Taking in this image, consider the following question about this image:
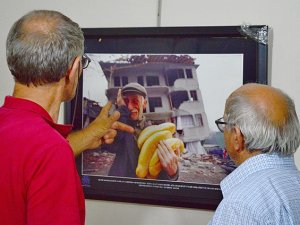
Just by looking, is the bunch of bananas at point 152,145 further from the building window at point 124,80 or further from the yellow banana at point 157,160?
the building window at point 124,80

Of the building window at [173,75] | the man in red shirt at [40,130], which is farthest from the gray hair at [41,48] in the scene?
the building window at [173,75]

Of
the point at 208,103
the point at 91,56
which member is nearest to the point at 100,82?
the point at 91,56

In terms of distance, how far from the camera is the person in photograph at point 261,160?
1136 millimetres

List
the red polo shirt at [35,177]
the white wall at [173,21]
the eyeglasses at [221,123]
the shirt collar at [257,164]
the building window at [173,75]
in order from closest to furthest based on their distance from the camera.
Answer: the red polo shirt at [35,177], the shirt collar at [257,164], the eyeglasses at [221,123], the white wall at [173,21], the building window at [173,75]

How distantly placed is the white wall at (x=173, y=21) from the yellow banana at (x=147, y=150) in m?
0.17

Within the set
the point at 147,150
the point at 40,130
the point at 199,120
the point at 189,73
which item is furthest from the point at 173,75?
the point at 40,130

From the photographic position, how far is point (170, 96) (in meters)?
1.85

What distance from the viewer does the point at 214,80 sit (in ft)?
5.87

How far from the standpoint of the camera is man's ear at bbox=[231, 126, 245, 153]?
131cm

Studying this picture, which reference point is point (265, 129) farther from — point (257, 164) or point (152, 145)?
point (152, 145)

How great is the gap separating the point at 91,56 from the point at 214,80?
1.87 ft

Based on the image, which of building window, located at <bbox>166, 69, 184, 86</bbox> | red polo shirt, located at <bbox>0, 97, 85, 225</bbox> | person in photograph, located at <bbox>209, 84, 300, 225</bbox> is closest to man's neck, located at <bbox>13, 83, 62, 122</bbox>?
red polo shirt, located at <bbox>0, 97, 85, 225</bbox>

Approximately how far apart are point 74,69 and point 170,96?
31.0 inches

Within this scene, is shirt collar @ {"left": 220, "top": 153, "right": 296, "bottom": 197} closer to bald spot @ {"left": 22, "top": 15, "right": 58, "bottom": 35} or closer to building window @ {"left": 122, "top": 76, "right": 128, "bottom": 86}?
bald spot @ {"left": 22, "top": 15, "right": 58, "bottom": 35}
